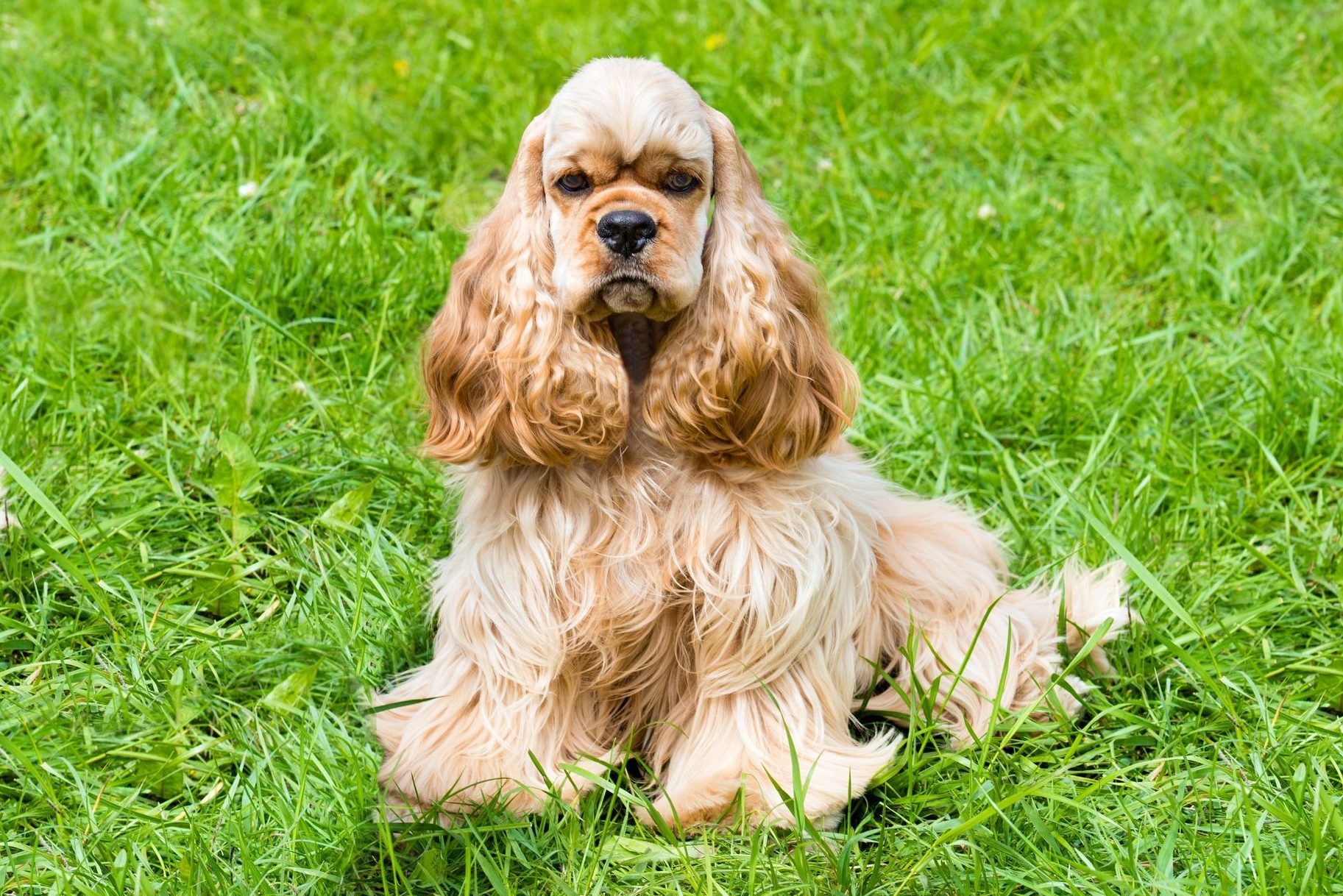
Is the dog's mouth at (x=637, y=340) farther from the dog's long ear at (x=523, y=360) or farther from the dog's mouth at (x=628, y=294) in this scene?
the dog's mouth at (x=628, y=294)

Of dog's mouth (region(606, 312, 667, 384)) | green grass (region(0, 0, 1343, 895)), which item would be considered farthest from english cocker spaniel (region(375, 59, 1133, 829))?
green grass (region(0, 0, 1343, 895))

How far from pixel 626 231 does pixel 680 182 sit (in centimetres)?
21

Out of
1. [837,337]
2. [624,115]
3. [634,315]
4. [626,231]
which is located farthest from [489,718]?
[837,337]

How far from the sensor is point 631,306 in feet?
9.02

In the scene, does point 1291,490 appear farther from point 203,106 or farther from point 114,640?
point 203,106

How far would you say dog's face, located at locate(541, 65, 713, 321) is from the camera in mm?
2662

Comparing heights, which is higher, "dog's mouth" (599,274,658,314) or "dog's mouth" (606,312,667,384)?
"dog's mouth" (599,274,658,314)

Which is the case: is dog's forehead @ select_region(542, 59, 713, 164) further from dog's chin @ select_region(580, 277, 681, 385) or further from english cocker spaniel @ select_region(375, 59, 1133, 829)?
dog's chin @ select_region(580, 277, 681, 385)

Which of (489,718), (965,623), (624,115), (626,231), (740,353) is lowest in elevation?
(489,718)

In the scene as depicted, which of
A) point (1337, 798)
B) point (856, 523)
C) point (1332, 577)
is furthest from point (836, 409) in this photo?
point (1332, 577)

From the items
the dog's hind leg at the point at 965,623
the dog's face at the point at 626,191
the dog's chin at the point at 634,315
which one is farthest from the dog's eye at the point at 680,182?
the dog's hind leg at the point at 965,623

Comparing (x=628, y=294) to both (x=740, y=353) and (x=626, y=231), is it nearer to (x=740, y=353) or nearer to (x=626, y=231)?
(x=626, y=231)

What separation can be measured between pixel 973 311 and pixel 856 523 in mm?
1805

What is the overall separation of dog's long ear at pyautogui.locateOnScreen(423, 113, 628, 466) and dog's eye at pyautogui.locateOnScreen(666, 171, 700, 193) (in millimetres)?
281
